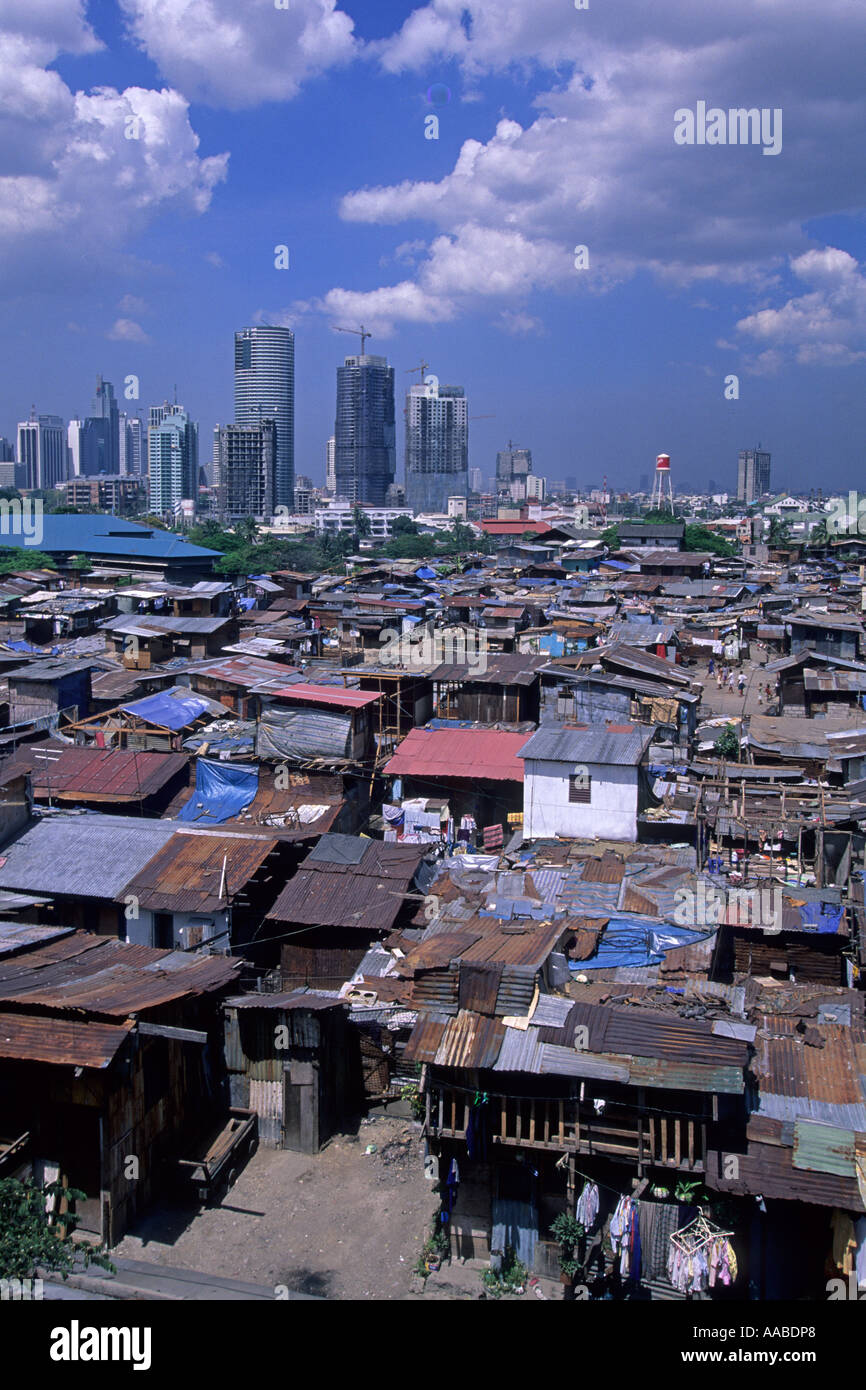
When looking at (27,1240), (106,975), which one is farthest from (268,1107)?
(27,1240)

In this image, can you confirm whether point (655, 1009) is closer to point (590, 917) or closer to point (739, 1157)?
point (739, 1157)

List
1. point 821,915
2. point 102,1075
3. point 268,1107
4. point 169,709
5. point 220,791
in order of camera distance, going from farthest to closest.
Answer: point 169,709, point 220,791, point 821,915, point 268,1107, point 102,1075

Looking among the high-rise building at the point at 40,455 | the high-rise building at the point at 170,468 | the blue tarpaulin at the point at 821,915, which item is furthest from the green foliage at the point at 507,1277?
the high-rise building at the point at 40,455

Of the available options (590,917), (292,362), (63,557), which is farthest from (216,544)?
(292,362)

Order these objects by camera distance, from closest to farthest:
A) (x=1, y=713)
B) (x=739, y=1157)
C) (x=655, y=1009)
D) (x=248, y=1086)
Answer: (x=739, y=1157)
(x=655, y=1009)
(x=248, y=1086)
(x=1, y=713)

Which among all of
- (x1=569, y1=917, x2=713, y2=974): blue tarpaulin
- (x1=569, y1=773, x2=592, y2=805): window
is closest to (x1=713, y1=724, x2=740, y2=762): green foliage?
(x1=569, y1=773, x2=592, y2=805): window

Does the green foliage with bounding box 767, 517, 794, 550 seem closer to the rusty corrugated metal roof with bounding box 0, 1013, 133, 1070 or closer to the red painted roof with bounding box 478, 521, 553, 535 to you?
the red painted roof with bounding box 478, 521, 553, 535

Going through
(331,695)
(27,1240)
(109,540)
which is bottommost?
(27,1240)

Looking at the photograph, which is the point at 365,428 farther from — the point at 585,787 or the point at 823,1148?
the point at 823,1148
